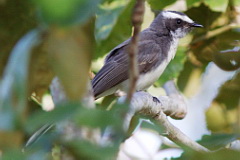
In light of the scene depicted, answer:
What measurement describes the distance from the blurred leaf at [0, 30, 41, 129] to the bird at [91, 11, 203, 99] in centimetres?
286

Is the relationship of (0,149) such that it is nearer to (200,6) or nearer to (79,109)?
(79,109)

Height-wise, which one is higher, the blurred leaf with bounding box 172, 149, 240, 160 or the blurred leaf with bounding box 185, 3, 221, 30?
the blurred leaf with bounding box 172, 149, 240, 160

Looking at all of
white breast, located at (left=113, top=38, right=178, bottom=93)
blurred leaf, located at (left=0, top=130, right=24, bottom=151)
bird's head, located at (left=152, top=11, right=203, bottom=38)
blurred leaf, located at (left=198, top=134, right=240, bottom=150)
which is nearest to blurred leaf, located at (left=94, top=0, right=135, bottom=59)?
white breast, located at (left=113, top=38, right=178, bottom=93)

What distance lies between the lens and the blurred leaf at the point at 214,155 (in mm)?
789

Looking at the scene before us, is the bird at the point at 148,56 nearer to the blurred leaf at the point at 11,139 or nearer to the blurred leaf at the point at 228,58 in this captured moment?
the blurred leaf at the point at 228,58

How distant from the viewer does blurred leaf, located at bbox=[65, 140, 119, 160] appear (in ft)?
2.25

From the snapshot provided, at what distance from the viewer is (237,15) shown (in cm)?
348

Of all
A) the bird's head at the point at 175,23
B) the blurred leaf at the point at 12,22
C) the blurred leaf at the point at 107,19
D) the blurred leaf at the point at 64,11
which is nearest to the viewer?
the blurred leaf at the point at 64,11

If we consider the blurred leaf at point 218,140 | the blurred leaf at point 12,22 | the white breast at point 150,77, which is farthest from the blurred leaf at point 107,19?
the blurred leaf at point 218,140

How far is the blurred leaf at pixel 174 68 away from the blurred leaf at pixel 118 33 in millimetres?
379

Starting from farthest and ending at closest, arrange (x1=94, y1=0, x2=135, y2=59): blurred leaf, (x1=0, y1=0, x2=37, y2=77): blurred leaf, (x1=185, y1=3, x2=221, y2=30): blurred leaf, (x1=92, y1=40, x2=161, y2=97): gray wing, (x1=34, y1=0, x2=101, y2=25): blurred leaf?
(x1=92, y1=40, x2=161, y2=97): gray wing < (x1=185, y1=3, x2=221, y2=30): blurred leaf < (x1=94, y1=0, x2=135, y2=59): blurred leaf < (x1=0, y1=0, x2=37, y2=77): blurred leaf < (x1=34, y1=0, x2=101, y2=25): blurred leaf

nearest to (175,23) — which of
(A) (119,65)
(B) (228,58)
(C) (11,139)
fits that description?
(A) (119,65)

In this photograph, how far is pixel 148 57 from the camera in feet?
13.5

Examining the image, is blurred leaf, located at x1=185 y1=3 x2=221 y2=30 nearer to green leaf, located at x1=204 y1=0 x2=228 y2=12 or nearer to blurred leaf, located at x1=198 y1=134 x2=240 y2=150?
green leaf, located at x1=204 y1=0 x2=228 y2=12
